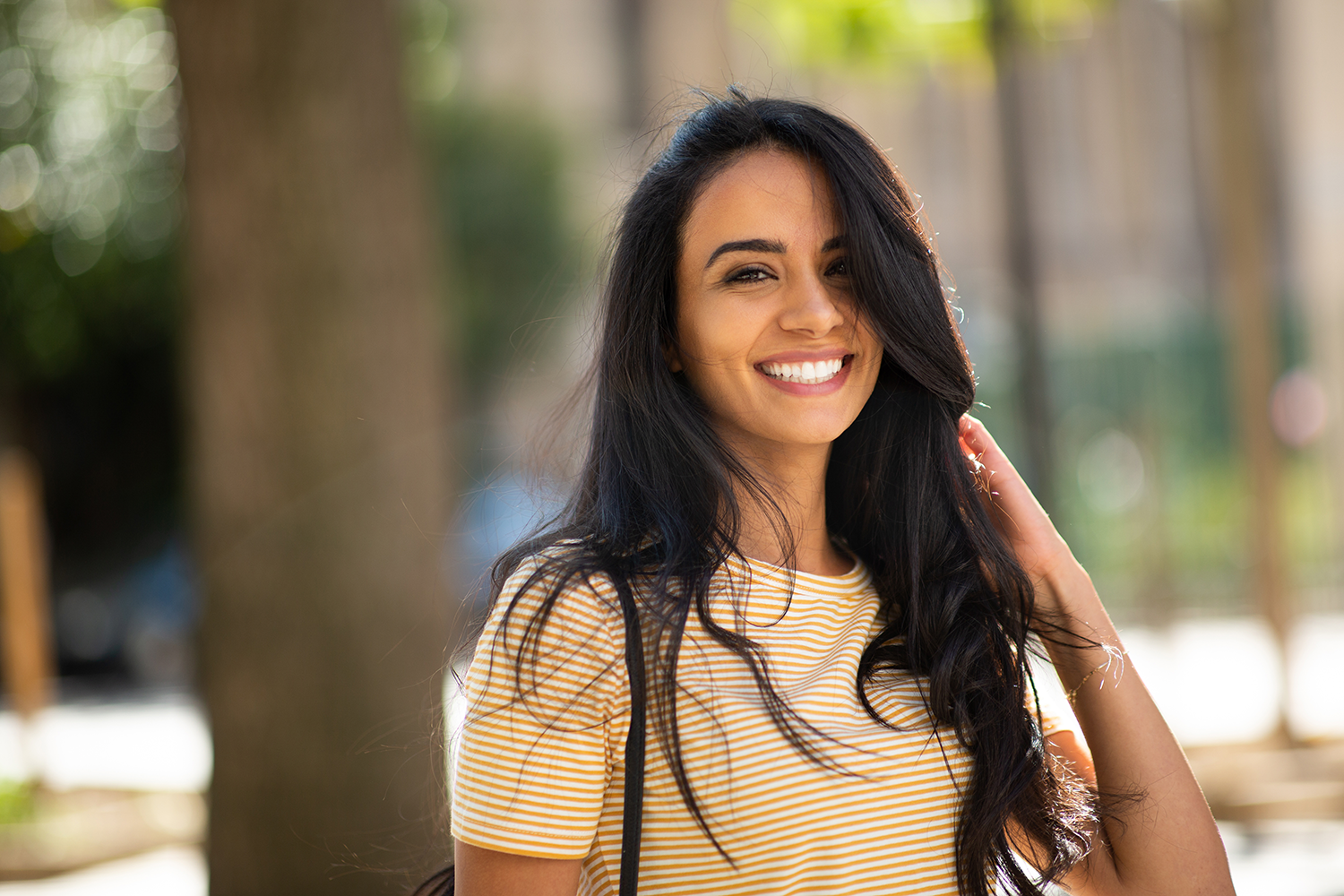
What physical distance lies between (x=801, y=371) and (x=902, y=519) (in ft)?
1.15

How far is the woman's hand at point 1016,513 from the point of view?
79.1 inches

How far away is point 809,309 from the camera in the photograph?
5.92 feet

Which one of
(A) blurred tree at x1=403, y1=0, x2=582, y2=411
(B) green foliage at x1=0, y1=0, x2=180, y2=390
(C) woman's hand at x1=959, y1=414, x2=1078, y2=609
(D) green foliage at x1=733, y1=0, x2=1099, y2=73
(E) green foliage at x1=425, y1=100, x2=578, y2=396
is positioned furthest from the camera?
(E) green foliage at x1=425, y1=100, x2=578, y2=396

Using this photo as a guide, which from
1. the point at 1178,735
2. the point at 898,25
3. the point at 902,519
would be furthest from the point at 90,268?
the point at 902,519

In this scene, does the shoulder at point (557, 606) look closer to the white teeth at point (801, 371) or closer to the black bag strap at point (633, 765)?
the black bag strap at point (633, 765)

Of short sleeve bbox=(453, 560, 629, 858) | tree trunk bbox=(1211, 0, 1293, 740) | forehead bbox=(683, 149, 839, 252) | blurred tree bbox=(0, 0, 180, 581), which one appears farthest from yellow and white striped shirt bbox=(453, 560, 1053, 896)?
blurred tree bbox=(0, 0, 180, 581)

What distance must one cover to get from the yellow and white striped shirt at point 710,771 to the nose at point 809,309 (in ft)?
1.17

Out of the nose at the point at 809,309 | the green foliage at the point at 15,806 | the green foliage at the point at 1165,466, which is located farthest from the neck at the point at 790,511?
the green foliage at the point at 1165,466

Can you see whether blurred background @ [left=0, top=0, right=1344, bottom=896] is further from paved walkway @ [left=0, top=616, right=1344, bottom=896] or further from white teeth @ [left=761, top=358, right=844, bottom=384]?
white teeth @ [left=761, top=358, right=844, bottom=384]

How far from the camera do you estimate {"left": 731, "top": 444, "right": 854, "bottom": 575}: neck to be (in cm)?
189

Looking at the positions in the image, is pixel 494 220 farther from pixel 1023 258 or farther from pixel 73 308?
pixel 1023 258

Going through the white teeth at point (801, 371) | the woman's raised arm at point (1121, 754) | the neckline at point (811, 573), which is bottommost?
the woman's raised arm at point (1121, 754)

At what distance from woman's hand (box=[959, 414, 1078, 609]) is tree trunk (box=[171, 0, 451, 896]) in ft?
7.65

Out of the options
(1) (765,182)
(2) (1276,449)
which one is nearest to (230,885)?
(1) (765,182)
